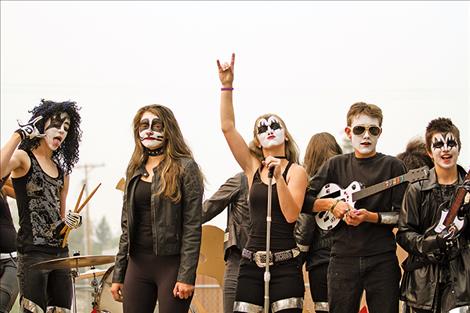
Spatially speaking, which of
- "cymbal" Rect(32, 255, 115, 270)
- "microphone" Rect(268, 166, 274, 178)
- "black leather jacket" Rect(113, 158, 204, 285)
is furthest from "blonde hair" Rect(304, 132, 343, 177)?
"cymbal" Rect(32, 255, 115, 270)

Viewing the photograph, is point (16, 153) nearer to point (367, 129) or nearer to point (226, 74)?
point (226, 74)

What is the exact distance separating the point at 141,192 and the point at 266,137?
100 cm

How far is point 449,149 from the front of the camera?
606 centimetres

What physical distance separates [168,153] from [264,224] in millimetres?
803

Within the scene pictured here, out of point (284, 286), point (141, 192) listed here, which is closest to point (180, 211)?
point (141, 192)

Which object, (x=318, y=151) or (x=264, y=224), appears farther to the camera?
(x=318, y=151)

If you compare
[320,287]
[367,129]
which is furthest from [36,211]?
[367,129]

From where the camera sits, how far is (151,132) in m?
5.82

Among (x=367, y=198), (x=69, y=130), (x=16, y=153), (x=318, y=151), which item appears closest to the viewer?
(x=367, y=198)

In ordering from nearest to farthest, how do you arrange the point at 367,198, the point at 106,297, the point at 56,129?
the point at 367,198
the point at 56,129
the point at 106,297

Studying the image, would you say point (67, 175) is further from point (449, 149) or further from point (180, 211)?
point (449, 149)

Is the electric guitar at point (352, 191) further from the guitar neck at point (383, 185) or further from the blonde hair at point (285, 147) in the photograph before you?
the blonde hair at point (285, 147)

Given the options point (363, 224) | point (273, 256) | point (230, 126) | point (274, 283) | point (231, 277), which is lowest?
point (231, 277)

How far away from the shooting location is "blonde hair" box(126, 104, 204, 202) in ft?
18.2
